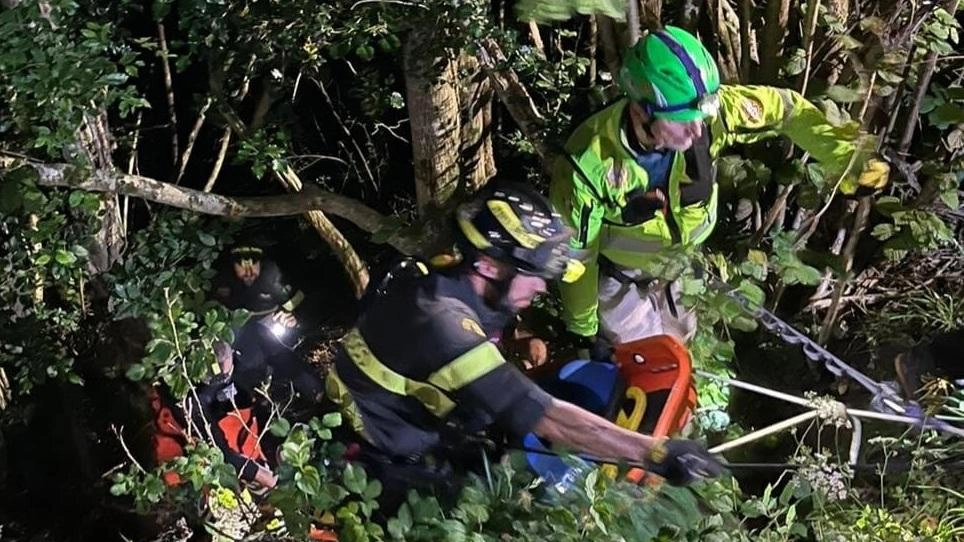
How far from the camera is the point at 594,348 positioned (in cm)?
352

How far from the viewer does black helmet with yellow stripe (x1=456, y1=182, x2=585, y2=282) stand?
2.59 metres

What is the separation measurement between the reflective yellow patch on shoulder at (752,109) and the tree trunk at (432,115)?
3.18ft

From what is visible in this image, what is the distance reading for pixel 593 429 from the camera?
2.68m

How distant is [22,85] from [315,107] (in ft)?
6.83

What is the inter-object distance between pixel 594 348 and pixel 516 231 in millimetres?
1029

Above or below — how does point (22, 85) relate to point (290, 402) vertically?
above

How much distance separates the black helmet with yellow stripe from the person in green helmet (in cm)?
41

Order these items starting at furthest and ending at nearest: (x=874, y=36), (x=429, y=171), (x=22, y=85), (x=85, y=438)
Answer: (x=85, y=438), (x=429, y=171), (x=874, y=36), (x=22, y=85)

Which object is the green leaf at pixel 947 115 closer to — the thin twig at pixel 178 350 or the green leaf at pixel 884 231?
the green leaf at pixel 884 231

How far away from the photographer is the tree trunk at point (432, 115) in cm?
350

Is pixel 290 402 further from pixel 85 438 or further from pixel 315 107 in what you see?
pixel 315 107

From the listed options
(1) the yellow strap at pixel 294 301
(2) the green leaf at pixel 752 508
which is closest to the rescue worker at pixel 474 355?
(2) the green leaf at pixel 752 508

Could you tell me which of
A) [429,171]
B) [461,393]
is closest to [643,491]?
[461,393]

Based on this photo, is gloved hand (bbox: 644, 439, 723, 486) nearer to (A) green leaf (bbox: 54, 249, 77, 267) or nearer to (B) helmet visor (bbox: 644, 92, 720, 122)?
(B) helmet visor (bbox: 644, 92, 720, 122)
